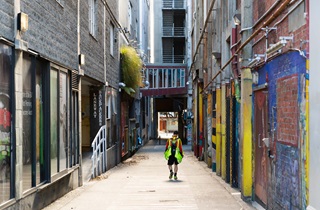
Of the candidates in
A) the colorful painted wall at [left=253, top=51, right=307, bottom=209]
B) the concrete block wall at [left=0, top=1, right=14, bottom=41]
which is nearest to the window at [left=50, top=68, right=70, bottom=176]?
the concrete block wall at [left=0, top=1, right=14, bottom=41]

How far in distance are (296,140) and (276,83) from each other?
1611 mm

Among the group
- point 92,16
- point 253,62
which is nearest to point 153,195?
point 253,62

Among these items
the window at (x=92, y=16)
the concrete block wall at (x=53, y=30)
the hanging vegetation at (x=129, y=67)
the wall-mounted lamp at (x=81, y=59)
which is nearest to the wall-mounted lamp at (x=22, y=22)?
the concrete block wall at (x=53, y=30)

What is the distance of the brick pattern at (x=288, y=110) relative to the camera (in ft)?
21.9

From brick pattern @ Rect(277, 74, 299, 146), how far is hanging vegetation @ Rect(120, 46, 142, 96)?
16.7 metres

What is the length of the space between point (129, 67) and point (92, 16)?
7800 mm

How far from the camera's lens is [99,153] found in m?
17.1

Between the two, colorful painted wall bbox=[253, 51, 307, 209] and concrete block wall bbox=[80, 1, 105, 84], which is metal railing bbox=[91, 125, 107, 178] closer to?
concrete block wall bbox=[80, 1, 105, 84]

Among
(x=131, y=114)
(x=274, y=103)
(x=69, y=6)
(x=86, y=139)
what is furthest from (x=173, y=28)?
(x=274, y=103)

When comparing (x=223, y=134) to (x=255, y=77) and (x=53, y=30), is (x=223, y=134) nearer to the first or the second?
(x=255, y=77)

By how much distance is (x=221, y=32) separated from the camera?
52.0 feet

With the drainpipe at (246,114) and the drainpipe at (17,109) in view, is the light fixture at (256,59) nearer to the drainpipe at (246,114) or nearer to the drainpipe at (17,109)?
the drainpipe at (246,114)

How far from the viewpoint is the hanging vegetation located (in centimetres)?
2403

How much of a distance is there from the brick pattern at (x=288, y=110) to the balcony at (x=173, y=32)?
146 feet
